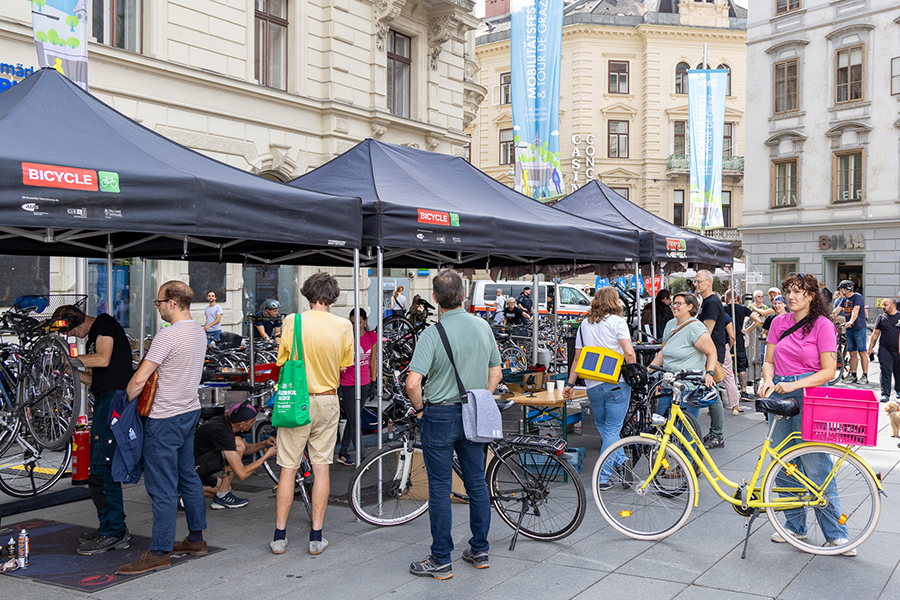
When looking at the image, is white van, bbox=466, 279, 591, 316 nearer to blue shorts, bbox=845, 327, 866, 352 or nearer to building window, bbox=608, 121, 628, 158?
blue shorts, bbox=845, 327, 866, 352

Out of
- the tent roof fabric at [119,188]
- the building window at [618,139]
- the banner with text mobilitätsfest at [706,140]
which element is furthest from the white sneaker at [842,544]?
the building window at [618,139]

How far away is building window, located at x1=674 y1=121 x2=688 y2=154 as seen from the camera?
148 ft

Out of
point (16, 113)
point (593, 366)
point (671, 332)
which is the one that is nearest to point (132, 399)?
point (16, 113)

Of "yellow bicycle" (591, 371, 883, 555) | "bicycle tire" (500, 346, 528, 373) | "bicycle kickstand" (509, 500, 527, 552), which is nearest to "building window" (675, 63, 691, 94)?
"bicycle tire" (500, 346, 528, 373)

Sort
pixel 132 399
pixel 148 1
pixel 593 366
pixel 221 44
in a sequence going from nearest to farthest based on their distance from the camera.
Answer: pixel 132 399 → pixel 593 366 → pixel 148 1 → pixel 221 44

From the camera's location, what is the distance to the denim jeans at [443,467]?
4.97m

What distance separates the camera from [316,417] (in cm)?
552

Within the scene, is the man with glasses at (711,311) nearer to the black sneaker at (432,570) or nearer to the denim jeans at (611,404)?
the denim jeans at (611,404)

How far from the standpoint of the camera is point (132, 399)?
16.7 ft

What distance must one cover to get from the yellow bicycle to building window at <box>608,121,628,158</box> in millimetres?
41227

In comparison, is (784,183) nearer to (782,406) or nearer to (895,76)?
(895,76)

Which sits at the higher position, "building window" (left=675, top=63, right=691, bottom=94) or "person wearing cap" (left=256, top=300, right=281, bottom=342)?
"building window" (left=675, top=63, right=691, bottom=94)

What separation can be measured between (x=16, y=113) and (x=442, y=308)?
304 centimetres

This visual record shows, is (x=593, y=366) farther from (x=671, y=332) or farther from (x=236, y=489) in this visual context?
(x=236, y=489)
